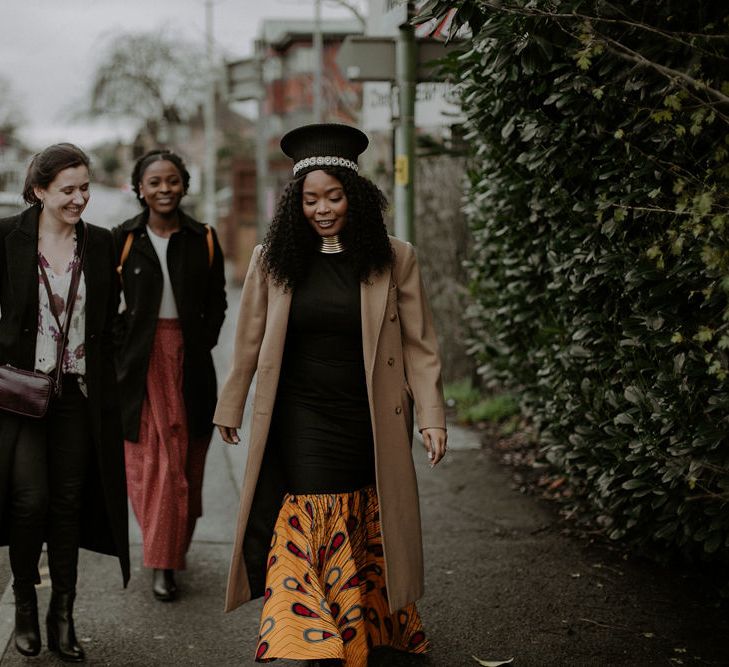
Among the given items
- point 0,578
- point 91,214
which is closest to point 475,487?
point 0,578

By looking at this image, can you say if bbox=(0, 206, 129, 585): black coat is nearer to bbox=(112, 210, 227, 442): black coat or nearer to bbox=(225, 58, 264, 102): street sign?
bbox=(112, 210, 227, 442): black coat

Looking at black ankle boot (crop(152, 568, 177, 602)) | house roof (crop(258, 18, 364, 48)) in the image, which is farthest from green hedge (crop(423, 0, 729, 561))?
house roof (crop(258, 18, 364, 48))

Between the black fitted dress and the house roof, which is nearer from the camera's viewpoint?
the black fitted dress

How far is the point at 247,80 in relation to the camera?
54.5 feet

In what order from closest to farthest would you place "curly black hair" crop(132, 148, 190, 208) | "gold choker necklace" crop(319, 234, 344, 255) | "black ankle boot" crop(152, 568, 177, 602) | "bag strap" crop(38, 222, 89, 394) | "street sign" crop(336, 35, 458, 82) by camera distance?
"gold choker necklace" crop(319, 234, 344, 255) < "bag strap" crop(38, 222, 89, 394) < "black ankle boot" crop(152, 568, 177, 602) < "curly black hair" crop(132, 148, 190, 208) < "street sign" crop(336, 35, 458, 82)

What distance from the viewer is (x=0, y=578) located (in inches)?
211

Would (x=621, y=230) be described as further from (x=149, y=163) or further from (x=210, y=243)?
(x=149, y=163)

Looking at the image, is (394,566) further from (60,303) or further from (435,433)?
(60,303)

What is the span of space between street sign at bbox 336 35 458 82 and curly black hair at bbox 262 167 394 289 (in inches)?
173

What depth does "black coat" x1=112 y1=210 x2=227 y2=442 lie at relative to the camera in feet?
17.3

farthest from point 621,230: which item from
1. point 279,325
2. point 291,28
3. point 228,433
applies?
point 291,28

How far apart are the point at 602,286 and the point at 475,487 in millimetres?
2763

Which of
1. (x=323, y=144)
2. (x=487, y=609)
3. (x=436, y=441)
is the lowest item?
(x=487, y=609)

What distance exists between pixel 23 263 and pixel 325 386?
1315 mm
